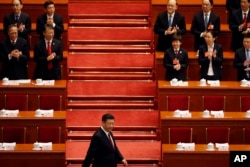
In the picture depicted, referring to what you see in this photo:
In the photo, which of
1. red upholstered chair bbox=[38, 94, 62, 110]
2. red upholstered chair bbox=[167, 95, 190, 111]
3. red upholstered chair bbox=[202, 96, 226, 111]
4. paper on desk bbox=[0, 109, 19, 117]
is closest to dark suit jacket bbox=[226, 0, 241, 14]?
red upholstered chair bbox=[202, 96, 226, 111]

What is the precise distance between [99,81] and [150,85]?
1.77ft

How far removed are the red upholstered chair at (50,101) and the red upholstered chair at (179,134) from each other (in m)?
1.18

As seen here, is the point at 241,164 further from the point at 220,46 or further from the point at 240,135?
the point at 220,46

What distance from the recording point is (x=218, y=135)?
899cm

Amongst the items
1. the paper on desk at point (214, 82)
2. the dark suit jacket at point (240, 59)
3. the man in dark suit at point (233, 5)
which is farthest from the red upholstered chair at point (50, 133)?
the man in dark suit at point (233, 5)

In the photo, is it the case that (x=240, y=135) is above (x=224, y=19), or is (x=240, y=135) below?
below

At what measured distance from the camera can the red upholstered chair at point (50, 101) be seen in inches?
371

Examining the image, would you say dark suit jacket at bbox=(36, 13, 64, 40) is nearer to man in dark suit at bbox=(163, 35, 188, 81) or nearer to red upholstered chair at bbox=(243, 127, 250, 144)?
man in dark suit at bbox=(163, 35, 188, 81)

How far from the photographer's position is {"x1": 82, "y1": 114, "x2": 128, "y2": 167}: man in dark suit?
7.75 m

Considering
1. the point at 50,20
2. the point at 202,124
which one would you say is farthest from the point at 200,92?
the point at 50,20

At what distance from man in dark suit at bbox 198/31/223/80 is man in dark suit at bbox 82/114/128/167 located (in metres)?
2.20

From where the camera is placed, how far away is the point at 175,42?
9.60 metres

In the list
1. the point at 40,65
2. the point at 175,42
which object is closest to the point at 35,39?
the point at 40,65

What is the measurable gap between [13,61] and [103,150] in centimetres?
228
